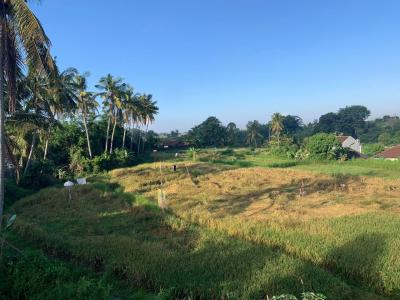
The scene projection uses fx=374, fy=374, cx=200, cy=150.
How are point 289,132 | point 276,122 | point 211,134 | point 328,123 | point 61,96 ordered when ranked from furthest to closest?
point 328,123 → point 289,132 → point 211,134 → point 276,122 → point 61,96

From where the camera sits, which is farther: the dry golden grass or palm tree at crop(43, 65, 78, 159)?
palm tree at crop(43, 65, 78, 159)

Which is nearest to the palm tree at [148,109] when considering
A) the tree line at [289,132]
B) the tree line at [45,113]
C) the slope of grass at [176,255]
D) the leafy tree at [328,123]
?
the tree line at [45,113]

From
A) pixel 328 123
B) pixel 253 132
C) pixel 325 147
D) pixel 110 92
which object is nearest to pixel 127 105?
pixel 110 92

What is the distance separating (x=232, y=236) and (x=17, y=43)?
8.82m

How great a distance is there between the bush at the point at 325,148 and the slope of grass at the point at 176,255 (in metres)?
33.7

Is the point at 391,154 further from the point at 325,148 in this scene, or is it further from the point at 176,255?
the point at 176,255

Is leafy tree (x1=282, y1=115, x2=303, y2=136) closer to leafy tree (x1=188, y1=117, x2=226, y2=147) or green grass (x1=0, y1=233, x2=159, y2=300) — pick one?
leafy tree (x1=188, y1=117, x2=226, y2=147)

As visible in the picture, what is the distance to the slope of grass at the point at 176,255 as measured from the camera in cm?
840

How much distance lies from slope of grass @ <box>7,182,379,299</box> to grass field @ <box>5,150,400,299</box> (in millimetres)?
30

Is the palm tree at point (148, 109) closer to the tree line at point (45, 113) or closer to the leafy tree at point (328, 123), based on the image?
the tree line at point (45, 113)

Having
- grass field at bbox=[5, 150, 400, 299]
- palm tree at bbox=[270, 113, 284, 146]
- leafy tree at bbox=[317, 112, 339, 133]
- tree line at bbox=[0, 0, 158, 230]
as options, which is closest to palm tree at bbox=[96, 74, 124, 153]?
tree line at bbox=[0, 0, 158, 230]

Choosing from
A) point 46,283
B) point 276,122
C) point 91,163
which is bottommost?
point 46,283

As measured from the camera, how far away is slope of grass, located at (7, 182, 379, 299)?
8398mm

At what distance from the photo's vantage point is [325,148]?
46531 mm
